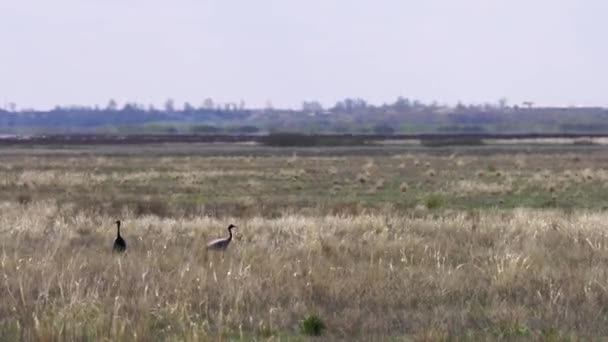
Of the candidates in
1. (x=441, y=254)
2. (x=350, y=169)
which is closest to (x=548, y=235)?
(x=441, y=254)

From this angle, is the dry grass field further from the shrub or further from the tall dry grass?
the shrub

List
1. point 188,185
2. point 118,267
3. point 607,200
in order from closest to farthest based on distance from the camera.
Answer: point 118,267
point 607,200
point 188,185

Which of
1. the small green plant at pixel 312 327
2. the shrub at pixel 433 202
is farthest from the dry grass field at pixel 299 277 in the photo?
the shrub at pixel 433 202

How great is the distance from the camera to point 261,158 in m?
71.1

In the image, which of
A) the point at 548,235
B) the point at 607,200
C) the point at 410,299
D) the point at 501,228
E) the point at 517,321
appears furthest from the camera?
the point at 607,200

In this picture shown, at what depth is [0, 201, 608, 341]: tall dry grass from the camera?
35.3 ft

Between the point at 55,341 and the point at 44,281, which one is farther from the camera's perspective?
the point at 44,281

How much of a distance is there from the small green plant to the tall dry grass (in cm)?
9

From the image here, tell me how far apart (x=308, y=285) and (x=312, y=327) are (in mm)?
1933

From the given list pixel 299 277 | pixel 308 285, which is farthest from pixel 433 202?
pixel 308 285

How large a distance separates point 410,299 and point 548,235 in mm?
6550

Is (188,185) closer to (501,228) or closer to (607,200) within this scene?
(607,200)

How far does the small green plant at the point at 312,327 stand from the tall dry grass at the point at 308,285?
93mm

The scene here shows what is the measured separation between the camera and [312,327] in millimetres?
10812
